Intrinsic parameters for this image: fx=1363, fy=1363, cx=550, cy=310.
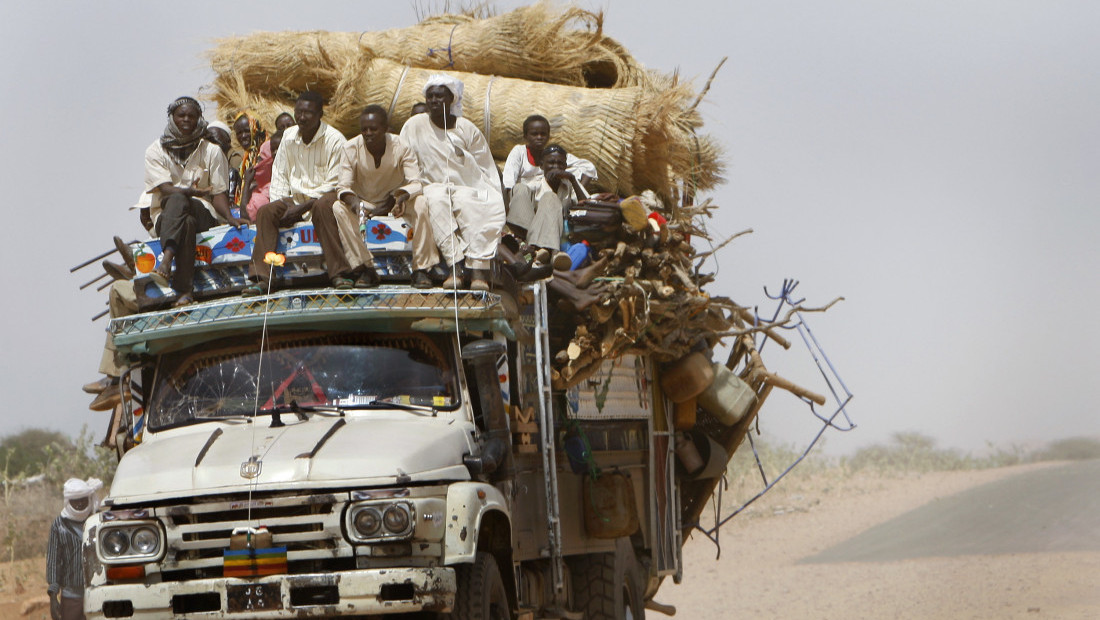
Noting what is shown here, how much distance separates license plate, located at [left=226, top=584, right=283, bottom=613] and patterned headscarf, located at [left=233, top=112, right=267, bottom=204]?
13.5 feet

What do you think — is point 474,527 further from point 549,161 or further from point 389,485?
point 549,161

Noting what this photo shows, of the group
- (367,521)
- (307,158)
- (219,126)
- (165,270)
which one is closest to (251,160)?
(219,126)

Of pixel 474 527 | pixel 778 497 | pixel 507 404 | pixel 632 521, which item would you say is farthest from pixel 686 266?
pixel 778 497

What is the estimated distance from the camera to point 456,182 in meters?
8.27

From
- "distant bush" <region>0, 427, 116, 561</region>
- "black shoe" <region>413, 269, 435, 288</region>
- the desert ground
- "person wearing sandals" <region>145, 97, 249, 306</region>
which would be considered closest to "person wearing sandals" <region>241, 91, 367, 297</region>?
"person wearing sandals" <region>145, 97, 249, 306</region>

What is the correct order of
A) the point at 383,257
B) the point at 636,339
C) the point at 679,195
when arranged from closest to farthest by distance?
the point at 383,257 → the point at 636,339 → the point at 679,195

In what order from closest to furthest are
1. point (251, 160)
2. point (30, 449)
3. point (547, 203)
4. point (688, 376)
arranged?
1. point (547, 203)
2. point (251, 160)
3. point (688, 376)
4. point (30, 449)

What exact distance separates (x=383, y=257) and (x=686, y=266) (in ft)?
9.33

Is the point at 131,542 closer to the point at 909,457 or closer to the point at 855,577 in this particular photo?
the point at 855,577

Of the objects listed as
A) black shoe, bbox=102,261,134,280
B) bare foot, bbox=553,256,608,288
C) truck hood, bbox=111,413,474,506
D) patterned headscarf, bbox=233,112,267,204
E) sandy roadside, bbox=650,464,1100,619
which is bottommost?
Result: sandy roadside, bbox=650,464,1100,619

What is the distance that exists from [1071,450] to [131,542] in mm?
25077

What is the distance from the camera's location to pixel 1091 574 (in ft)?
46.9

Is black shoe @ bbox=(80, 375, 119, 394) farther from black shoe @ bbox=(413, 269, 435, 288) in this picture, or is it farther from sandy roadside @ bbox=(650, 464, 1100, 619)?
sandy roadside @ bbox=(650, 464, 1100, 619)

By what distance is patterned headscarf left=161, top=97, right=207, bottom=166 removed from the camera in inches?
330
